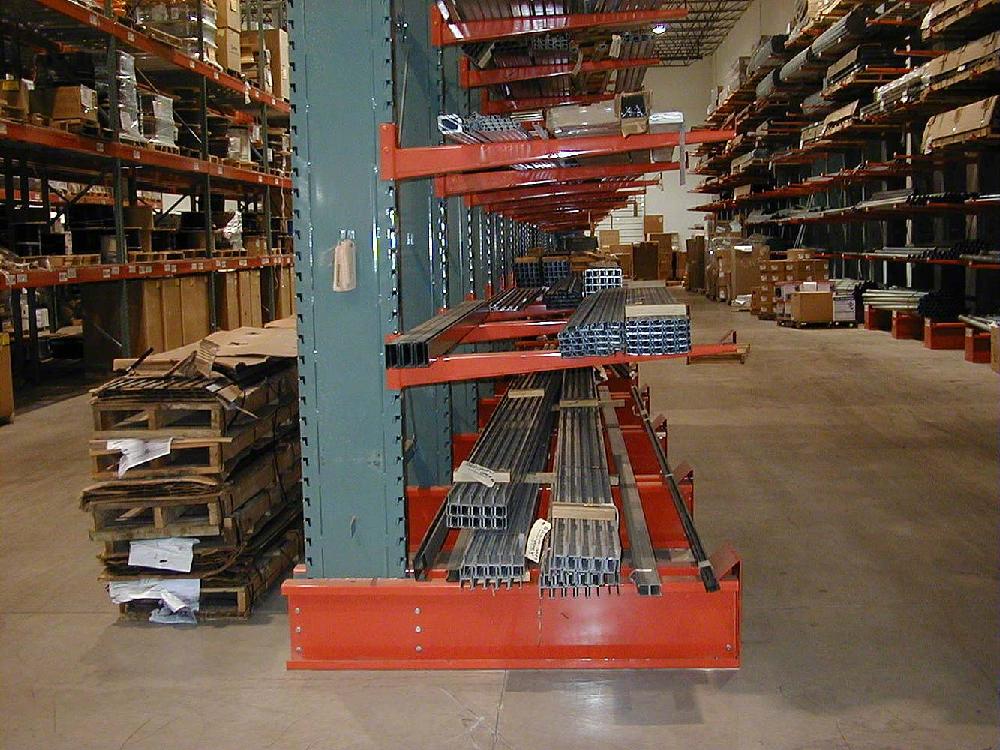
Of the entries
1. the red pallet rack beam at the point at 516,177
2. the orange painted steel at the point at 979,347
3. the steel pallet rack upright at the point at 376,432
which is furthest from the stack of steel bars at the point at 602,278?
the orange painted steel at the point at 979,347

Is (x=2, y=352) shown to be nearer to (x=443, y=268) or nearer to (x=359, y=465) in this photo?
(x=443, y=268)

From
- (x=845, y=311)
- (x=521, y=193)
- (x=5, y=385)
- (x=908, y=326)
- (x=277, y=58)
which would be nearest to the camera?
(x=521, y=193)

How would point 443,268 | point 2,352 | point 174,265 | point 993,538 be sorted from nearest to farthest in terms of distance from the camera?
1. point 993,538
2. point 443,268
3. point 2,352
4. point 174,265

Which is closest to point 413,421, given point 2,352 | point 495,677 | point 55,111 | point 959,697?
point 495,677

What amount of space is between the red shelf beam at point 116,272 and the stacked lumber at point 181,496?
534 cm

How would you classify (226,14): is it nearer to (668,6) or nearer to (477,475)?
(668,6)

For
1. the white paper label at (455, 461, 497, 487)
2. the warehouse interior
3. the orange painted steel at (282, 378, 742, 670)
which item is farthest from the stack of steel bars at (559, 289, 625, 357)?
the orange painted steel at (282, 378, 742, 670)

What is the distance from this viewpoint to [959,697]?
3404 millimetres

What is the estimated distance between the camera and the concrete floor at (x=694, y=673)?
3244 millimetres

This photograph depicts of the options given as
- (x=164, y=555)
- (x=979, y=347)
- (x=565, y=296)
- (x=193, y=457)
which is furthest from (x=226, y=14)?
(x=164, y=555)

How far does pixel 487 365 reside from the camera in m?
3.78

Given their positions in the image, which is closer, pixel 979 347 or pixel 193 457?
pixel 193 457

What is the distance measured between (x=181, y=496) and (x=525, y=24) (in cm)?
298

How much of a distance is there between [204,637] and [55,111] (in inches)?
312
